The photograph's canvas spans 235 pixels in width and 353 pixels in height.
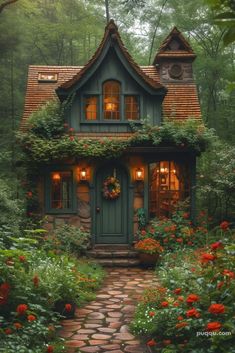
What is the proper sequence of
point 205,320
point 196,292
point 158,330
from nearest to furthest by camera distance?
1. point 205,320
2. point 196,292
3. point 158,330

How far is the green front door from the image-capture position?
12.7m

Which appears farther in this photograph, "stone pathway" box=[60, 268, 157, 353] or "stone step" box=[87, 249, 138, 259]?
"stone step" box=[87, 249, 138, 259]

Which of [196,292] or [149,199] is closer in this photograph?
[196,292]

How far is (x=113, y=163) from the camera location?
12.8 metres

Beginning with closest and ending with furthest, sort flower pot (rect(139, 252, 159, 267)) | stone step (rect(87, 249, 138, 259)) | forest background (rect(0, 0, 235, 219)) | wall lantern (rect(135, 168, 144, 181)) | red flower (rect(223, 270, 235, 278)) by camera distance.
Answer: red flower (rect(223, 270, 235, 278)) < flower pot (rect(139, 252, 159, 267)) < stone step (rect(87, 249, 138, 259)) < wall lantern (rect(135, 168, 144, 181)) < forest background (rect(0, 0, 235, 219))

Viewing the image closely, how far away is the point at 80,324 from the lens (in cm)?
633

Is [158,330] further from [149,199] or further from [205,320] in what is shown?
[149,199]

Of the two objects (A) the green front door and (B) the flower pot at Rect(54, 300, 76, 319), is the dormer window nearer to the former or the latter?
(A) the green front door

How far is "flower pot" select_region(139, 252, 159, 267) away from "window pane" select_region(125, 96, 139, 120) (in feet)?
14.7

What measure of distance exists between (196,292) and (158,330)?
85cm

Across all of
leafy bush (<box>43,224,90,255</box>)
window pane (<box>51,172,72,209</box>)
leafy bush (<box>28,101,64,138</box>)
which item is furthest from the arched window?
leafy bush (<box>43,224,90,255</box>)

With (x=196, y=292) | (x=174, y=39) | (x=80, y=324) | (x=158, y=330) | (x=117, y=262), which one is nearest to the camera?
(x=196, y=292)

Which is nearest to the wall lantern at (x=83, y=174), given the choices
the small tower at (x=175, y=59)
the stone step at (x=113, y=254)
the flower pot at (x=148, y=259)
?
the stone step at (x=113, y=254)

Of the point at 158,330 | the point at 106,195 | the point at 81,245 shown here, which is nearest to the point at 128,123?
the point at 106,195
